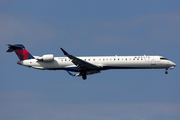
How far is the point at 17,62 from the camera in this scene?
142 feet

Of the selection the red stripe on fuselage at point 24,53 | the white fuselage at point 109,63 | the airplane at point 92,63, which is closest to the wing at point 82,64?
the airplane at point 92,63

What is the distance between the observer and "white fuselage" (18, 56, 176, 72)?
138ft

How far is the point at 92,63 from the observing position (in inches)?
1673

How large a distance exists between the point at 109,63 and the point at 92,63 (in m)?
2.24

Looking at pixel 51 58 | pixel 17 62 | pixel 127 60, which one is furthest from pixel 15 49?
pixel 127 60

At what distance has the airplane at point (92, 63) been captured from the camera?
42125mm

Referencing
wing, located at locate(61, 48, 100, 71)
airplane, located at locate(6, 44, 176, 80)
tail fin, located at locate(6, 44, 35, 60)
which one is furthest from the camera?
tail fin, located at locate(6, 44, 35, 60)

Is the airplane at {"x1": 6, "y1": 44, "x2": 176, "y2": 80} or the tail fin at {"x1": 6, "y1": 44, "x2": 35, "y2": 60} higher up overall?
the tail fin at {"x1": 6, "y1": 44, "x2": 35, "y2": 60}

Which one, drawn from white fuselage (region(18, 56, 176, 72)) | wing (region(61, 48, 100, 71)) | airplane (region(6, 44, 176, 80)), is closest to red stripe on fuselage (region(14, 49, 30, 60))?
airplane (region(6, 44, 176, 80))

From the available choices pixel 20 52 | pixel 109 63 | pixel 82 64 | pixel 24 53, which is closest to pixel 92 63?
pixel 82 64

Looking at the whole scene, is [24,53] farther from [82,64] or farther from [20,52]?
[82,64]

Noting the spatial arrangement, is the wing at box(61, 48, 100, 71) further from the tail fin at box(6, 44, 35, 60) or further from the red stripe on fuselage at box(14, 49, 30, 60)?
the red stripe on fuselage at box(14, 49, 30, 60)

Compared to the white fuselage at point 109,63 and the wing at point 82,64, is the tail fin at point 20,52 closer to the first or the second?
the white fuselage at point 109,63

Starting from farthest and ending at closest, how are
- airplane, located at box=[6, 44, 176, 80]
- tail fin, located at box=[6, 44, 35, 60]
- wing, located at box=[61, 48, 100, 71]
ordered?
1. tail fin, located at box=[6, 44, 35, 60]
2. airplane, located at box=[6, 44, 176, 80]
3. wing, located at box=[61, 48, 100, 71]
